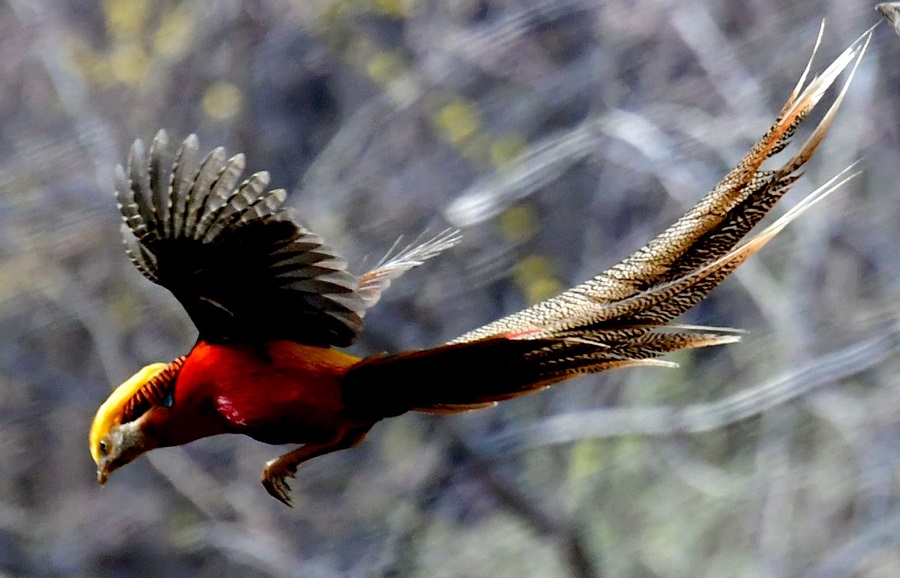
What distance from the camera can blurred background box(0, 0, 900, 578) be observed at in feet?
5.10

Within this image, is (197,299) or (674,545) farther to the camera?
(674,545)

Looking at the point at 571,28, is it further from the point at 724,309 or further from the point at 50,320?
the point at 50,320

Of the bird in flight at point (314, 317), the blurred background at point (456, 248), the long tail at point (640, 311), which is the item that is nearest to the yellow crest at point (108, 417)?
the bird in flight at point (314, 317)

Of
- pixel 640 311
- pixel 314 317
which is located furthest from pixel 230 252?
pixel 640 311

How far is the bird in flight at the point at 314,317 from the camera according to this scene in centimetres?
47

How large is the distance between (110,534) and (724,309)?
101cm

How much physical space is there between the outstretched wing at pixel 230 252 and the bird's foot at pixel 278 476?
0.23ft

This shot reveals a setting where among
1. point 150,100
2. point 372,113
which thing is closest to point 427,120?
point 372,113

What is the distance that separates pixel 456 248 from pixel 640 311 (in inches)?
43.1

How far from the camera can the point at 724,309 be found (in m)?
1.69

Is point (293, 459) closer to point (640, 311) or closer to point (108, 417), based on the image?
point (108, 417)

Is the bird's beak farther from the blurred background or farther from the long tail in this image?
the blurred background

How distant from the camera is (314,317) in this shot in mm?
543

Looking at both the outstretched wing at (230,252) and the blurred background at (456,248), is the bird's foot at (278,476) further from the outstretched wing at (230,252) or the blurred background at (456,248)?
the blurred background at (456,248)
